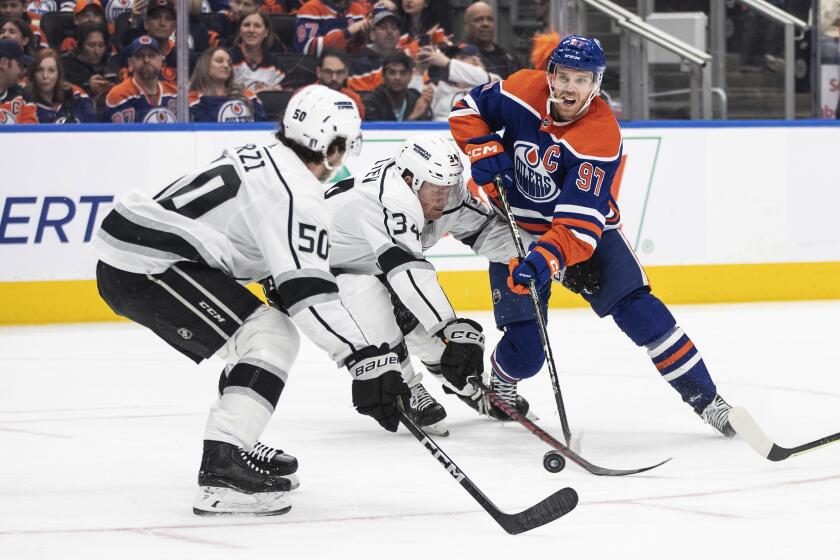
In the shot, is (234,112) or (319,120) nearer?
(319,120)

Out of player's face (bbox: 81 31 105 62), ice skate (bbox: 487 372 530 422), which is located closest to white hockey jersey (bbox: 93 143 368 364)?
ice skate (bbox: 487 372 530 422)

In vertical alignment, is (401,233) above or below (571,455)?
above

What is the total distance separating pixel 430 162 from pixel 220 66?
134 inches

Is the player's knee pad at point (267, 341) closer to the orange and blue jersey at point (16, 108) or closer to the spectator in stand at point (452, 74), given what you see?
the orange and blue jersey at point (16, 108)

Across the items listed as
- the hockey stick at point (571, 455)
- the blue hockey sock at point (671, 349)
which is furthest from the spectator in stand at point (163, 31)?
the blue hockey sock at point (671, 349)

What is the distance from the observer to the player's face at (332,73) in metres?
7.17

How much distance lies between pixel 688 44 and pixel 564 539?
5.47m

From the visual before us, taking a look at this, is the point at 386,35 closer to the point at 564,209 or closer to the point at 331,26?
the point at 331,26

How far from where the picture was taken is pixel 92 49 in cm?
688

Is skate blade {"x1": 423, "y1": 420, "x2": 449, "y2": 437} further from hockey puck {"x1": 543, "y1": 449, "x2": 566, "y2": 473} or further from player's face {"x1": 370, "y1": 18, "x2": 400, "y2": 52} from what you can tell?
player's face {"x1": 370, "y1": 18, "x2": 400, "y2": 52}

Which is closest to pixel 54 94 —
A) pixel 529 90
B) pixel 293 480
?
pixel 529 90

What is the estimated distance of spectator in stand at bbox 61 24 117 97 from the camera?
22.5 ft

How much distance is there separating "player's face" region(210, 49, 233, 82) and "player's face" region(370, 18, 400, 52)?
0.78 metres

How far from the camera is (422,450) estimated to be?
377 cm
